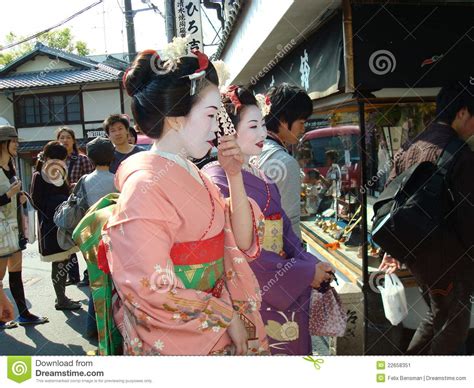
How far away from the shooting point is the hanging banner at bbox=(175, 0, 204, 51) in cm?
623

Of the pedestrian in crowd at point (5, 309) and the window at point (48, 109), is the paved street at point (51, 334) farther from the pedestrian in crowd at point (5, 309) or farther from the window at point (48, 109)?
the window at point (48, 109)

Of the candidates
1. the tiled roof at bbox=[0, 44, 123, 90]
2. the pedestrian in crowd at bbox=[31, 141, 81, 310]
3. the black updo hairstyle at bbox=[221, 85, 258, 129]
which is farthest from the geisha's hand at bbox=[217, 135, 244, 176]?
Answer: the tiled roof at bbox=[0, 44, 123, 90]

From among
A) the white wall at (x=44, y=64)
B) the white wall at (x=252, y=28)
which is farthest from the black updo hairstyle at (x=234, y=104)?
the white wall at (x=44, y=64)

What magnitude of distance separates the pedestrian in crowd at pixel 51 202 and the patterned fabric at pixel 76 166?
2.22ft

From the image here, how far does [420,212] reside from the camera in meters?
2.19

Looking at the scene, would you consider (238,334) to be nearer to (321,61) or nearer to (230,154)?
(230,154)

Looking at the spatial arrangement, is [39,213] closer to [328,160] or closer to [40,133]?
[328,160]

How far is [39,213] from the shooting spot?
4.22 metres

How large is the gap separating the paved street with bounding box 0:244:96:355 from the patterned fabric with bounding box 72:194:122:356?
200 cm

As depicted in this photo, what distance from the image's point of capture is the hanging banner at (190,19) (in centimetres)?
623

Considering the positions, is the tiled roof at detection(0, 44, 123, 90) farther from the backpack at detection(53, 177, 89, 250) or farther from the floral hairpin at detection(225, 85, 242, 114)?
the floral hairpin at detection(225, 85, 242, 114)

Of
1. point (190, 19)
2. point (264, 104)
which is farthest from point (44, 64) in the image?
point (264, 104)

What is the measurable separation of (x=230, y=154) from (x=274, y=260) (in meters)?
0.69
